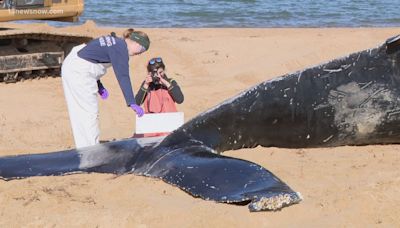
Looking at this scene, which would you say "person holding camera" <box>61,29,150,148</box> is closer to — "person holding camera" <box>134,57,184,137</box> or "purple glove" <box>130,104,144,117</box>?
"purple glove" <box>130,104,144,117</box>

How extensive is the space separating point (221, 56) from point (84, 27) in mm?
4857

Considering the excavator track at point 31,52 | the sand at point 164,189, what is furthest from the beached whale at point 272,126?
the excavator track at point 31,52

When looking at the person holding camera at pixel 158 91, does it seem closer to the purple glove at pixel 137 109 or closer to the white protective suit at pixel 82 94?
the white protective suit at pixel 82 94

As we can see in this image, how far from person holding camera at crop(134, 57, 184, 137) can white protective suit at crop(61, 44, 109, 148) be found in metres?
0.73

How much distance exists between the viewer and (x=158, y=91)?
7820 mm

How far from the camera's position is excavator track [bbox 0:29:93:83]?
39.5 ft

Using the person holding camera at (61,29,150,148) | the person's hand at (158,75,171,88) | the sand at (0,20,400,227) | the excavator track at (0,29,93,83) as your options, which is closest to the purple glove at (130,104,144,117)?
the person holding camera at (61,29,150,148)

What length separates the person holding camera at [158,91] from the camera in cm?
772

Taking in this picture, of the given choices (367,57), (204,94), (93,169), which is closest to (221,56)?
(204,94)

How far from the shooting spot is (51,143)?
8391 mm

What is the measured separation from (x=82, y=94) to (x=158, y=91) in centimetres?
104

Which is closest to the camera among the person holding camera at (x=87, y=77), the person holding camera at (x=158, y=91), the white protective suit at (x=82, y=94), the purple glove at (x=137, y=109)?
the purple glove at (x=137, y=109)

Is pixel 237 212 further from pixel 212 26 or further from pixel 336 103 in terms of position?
pixel 212 26

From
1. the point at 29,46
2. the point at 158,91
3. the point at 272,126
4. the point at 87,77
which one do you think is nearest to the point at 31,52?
the point at 29,46
